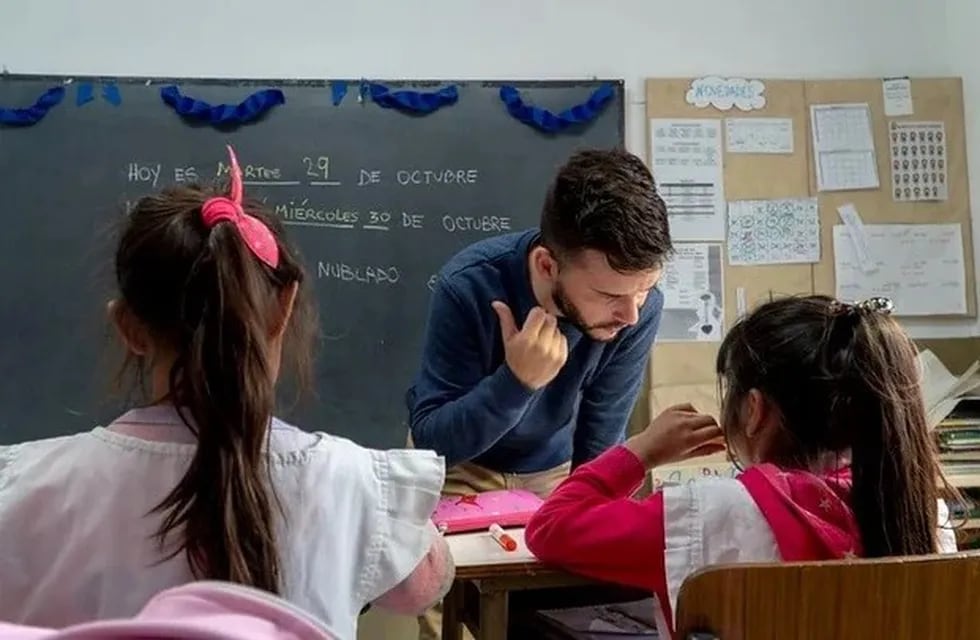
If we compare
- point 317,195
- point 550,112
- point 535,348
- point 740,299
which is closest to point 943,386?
point 740,299

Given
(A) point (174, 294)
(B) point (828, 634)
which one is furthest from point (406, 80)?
(B) point (828, 634)

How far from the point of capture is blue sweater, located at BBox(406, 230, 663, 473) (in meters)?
1.72

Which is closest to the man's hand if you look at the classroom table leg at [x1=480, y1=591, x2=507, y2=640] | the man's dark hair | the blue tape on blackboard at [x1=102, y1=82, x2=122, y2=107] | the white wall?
the man's dark hair

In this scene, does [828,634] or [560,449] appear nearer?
[828,634]

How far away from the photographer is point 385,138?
3076 millimetres

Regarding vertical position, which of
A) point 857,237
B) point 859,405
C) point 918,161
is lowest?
point 859,405

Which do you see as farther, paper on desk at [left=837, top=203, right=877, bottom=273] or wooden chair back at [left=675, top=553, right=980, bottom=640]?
paper on desk at [left=837, top=203, right=877, bottom=273]

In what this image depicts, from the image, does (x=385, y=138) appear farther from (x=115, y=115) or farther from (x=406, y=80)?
(x=115, y=115)

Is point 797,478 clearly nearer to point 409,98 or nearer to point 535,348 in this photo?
point 535,348

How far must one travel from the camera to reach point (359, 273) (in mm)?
3055

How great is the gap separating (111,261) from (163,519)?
316 millimetres

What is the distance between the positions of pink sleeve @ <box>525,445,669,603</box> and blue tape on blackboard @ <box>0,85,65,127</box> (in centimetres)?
230

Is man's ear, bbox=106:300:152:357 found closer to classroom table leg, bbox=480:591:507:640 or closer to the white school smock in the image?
the white school smock

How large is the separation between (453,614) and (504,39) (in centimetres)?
198
